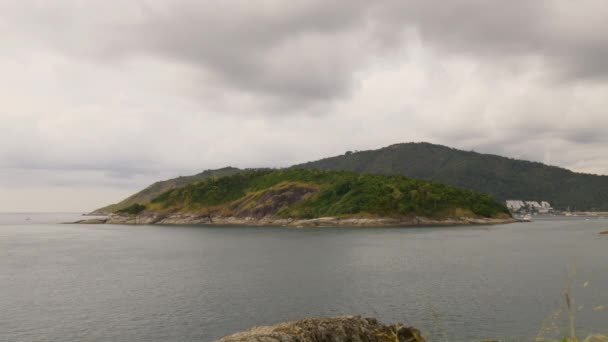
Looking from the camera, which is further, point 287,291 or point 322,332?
point 287,291

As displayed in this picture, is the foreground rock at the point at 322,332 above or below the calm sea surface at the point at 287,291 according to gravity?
above

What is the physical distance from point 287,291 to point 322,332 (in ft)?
121

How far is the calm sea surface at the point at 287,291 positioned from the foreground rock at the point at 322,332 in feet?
47.9

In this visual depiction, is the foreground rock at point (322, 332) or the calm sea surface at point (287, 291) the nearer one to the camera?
the foreground rock at point (322, 332)

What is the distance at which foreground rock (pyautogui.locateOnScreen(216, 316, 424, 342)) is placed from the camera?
17.9 meters

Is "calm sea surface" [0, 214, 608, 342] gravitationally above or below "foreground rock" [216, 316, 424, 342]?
below

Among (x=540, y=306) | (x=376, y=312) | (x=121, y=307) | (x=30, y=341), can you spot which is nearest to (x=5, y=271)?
(x=121, y=307)

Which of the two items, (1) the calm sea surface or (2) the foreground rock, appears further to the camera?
(1) the calm sea surface

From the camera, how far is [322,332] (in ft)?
65.3

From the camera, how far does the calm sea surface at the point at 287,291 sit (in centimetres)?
3903

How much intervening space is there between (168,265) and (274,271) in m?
24.2

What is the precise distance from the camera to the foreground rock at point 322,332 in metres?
17.9

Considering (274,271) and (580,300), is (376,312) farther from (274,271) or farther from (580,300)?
(274,271)

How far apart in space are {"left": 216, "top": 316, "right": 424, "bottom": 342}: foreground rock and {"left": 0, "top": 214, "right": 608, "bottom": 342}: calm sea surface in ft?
47.9
